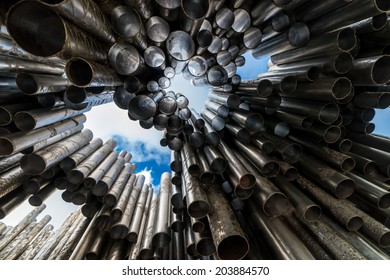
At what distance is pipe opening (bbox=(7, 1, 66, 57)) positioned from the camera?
4.08 feet

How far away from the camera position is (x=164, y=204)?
324 centimetres

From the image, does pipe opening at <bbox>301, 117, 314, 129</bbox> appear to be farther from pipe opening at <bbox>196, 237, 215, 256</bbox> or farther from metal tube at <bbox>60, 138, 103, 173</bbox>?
metal tube at <bbox>60, 138, 103, 173</bbox>

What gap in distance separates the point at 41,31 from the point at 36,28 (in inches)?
1.2

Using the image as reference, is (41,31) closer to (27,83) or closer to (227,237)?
(27,83)

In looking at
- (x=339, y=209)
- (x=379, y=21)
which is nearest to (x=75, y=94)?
(x=339, y=209)

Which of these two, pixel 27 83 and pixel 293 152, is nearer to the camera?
pixel 27 83

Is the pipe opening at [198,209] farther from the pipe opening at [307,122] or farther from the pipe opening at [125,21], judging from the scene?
the pipe opening at [125,21]

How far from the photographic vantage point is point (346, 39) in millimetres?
1926

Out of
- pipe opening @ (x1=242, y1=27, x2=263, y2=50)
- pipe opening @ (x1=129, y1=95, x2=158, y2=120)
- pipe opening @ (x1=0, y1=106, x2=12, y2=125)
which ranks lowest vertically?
pipe opening @ (x1=0, y1=106, x2=12, y2=125)

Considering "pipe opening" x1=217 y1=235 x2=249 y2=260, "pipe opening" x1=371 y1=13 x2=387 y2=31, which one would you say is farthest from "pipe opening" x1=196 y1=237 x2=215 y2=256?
"pipe opening" x1=371 y1=13 x2=387 y2=31

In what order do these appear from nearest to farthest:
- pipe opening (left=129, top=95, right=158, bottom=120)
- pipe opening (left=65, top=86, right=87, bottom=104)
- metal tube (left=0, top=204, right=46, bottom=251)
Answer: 1. pipe opening (left=65, top=86, right=87, bottom=104)
2. pipe opening (left=129, top=95, right=158, bottom=120)
3. metal tube (left=0, top=204, right=46, bottom=251)

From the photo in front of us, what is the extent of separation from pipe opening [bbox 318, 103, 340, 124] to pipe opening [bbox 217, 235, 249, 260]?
1.35 metres
